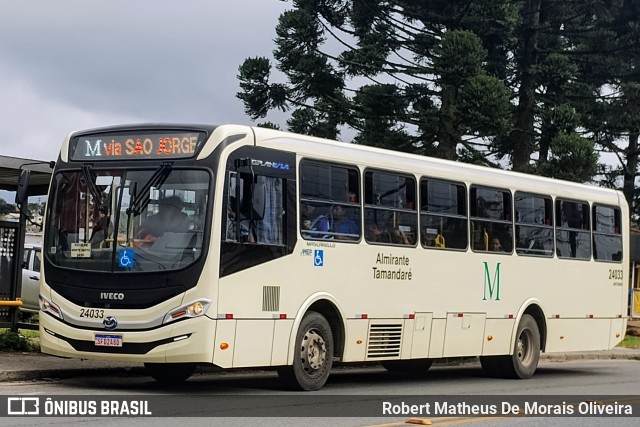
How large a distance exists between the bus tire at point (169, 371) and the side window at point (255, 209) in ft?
7.34

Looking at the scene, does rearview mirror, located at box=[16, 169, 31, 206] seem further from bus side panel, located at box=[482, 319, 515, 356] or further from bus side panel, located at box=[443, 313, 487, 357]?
bus side panel, located at box=[482, 319, 515, 356]

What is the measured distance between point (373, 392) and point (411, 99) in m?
23.1

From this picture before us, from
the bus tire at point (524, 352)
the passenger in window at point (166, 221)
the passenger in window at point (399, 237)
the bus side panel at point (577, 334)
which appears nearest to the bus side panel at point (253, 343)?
the passenger in window at point (166, 221)

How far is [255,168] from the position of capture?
13844mm

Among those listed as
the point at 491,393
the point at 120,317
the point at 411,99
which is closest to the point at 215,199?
the point at 120,317

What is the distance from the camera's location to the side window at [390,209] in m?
15.7

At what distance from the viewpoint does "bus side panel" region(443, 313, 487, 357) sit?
17.3 m

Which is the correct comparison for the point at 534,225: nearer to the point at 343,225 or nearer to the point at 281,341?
the point at 343,225

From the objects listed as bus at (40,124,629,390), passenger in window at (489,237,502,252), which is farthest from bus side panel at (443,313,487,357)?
passenger in window at (489,237,502,252)

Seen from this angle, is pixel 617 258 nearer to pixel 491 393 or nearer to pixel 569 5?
pixel 491 393

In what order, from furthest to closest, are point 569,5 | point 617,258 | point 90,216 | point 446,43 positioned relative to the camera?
point 569,5, point 446,43, point 617,258, point 90,216

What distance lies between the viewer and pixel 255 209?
543 inches

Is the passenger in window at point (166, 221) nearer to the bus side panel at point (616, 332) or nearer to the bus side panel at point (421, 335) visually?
the bus side panel at point (421, 335)

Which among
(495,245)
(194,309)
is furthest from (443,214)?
(194,309)
